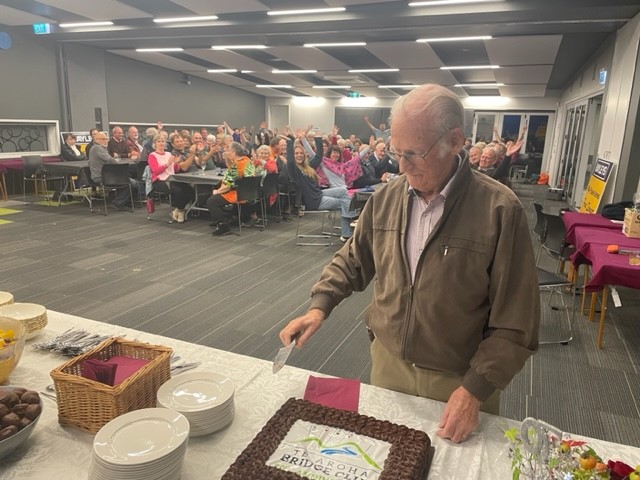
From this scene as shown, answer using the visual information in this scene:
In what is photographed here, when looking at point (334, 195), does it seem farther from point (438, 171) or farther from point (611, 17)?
point (438, 171)

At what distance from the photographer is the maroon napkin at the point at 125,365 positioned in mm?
1185

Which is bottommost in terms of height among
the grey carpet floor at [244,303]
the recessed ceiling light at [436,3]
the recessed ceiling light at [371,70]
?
the grey carpet floor at [244,303]

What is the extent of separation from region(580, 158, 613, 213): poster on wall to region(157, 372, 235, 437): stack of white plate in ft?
19.4

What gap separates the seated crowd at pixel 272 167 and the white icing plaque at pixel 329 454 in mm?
4877

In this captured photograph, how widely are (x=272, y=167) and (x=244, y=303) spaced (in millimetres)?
3493

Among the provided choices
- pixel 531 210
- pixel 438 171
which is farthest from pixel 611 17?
pixel 438 171

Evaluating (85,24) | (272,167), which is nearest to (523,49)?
(272,167)

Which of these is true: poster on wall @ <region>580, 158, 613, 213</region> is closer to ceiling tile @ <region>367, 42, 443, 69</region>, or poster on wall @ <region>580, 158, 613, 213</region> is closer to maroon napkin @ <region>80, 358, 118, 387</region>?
ceiling tile @ <region>367, 42, 443, 69</region>

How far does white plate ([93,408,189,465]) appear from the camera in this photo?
0.88 metres

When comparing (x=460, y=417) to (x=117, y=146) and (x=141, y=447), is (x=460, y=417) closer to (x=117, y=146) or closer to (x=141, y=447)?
(x=141, y=447)

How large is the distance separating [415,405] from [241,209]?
619 centimetres

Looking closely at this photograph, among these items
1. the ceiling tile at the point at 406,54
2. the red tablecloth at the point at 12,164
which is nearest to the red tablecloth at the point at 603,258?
the ceiling tile at the point at 406,54

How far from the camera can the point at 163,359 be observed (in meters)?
1.19

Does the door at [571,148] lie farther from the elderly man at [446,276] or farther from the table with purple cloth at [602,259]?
the elderly man at [446,276]
